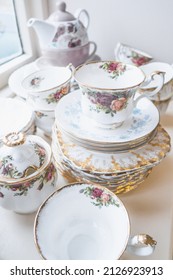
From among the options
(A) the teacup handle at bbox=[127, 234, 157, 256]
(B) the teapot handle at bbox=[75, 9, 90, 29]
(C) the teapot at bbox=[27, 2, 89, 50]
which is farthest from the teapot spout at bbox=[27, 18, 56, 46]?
(A) the teacup handle at bbox=[127, 234, 157, 256]

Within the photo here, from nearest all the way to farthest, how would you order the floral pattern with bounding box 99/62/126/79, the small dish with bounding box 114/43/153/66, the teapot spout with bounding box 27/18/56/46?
the floral pattern with bounding box 99/62/126/79 < the teapot spout with bounding box 27/18/56/46 < the small dish with bounding box 114/43/153/66

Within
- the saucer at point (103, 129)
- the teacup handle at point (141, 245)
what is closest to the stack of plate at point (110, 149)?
the saucer at point (103, 129)

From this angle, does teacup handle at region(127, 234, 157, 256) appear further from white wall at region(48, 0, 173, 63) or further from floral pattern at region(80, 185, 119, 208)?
white wall at region(48, 0, 173, 63)

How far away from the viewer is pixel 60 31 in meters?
0.65

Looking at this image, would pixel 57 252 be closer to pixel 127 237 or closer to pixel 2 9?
pixel 127 237

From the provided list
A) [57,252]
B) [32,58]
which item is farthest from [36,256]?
[32,58]

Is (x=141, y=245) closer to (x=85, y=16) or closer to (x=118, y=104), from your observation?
(x=118, y=104)

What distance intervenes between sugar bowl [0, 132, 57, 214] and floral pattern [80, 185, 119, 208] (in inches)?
2.4

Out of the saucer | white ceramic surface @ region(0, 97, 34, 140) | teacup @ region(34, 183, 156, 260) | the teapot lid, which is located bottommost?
teacup @ region(34, 183, 156, 260)

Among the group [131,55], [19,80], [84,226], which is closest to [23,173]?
[84,226]

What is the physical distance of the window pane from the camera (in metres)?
0.80

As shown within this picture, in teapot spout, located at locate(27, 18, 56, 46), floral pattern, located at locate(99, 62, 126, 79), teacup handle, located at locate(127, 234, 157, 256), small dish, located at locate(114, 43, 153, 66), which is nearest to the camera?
teacup handle, located at locate(127, 234, 157, 256)

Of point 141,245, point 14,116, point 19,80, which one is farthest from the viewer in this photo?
point 19,80

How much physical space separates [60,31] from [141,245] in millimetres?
497
